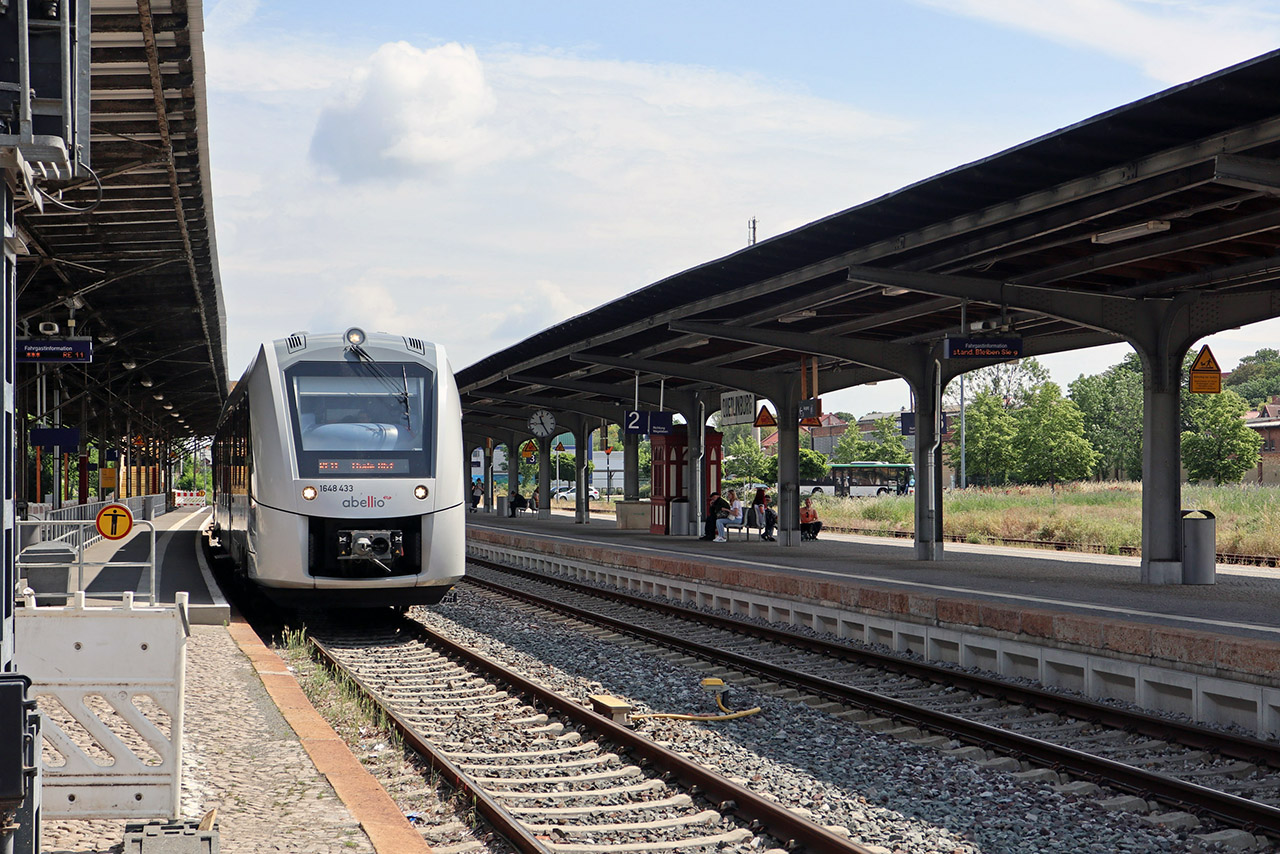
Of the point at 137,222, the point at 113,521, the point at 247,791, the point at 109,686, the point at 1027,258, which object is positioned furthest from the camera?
the point at 137,222

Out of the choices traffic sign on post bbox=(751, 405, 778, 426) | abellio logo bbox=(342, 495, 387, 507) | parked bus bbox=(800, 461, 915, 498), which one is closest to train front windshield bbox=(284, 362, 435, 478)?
abellio logo bbox=(342, 495, 387, 507)

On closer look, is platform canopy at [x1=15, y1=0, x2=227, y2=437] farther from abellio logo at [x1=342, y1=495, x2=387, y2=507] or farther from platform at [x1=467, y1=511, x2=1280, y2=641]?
platform at [x1=467, y1=511, x2=1280, y2=641]

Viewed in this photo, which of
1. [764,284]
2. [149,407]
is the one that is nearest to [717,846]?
[764,284]

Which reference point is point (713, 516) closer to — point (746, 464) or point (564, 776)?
point (564, 776)

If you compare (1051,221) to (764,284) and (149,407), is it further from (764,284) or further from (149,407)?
(149,407)

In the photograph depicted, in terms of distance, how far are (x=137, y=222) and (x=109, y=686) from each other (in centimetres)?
1354

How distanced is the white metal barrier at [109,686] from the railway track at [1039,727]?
16.0ft

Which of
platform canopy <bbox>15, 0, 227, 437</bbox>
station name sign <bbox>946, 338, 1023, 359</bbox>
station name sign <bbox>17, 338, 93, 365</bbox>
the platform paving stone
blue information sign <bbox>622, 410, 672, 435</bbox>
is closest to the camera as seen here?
the platform paving stone

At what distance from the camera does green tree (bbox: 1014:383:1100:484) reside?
5994 centimetres

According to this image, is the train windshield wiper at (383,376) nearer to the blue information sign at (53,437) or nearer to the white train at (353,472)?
the white train at (353,472)

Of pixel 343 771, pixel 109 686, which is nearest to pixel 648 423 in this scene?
pixel 343 771

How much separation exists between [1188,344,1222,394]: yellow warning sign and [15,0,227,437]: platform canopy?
13.0m

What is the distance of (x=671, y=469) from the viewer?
29.2m

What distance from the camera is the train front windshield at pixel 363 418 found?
1214 cm
